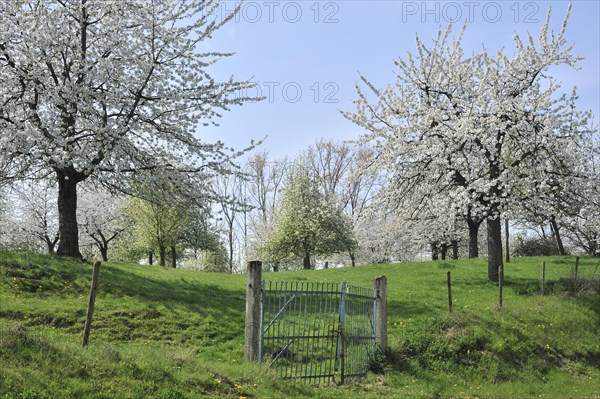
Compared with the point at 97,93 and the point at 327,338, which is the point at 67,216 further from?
the point at 327,338

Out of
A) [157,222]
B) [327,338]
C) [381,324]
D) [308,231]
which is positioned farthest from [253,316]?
[308,231]

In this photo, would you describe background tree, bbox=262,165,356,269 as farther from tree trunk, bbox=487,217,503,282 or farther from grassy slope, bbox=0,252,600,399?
grassy slope, bbox=0,252,600,399

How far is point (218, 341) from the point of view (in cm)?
1355

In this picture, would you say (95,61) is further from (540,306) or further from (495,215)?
(540,306)

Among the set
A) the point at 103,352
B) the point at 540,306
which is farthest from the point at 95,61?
the point at 540,306

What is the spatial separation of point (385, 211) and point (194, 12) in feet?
42.0

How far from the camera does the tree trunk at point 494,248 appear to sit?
74.6 feet

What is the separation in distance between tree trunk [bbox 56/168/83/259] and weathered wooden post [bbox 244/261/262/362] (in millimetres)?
11212

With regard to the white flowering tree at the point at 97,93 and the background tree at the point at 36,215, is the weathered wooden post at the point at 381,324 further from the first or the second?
the background tree at the point at 36,215

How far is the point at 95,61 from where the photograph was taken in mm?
19281

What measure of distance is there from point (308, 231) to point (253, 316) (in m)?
32.0

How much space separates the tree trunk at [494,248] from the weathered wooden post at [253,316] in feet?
50.1

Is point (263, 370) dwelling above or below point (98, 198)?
below

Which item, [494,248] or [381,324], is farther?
[494,248]
